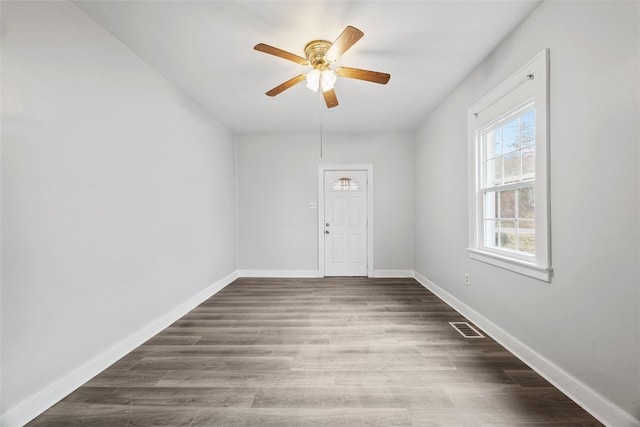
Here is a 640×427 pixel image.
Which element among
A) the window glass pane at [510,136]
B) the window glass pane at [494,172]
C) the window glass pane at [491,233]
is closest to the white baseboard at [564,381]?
the window glass pane at [491,233]

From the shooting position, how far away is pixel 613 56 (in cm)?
134

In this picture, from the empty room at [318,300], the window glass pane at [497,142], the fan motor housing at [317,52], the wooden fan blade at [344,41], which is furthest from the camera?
the window glass pane at [497,142]

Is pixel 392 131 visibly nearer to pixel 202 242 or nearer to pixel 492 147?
pixel 492 147

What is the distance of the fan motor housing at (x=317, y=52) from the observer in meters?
2.06

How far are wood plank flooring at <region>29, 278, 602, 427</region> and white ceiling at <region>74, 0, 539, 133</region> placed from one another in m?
2.56

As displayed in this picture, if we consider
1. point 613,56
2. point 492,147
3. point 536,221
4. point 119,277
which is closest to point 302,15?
point 613,56

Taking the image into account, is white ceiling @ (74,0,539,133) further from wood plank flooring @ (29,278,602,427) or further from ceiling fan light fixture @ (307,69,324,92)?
wood plank flooring @ (29,278,602,427)

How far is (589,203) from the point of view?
1.46 metres

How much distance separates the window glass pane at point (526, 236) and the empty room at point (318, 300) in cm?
3

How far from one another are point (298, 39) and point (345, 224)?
10.3 ft

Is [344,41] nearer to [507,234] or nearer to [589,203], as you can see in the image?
[589,203]

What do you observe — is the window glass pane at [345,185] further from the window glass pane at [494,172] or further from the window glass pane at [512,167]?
the window glass pane at [512,167]

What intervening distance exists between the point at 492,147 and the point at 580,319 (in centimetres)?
160

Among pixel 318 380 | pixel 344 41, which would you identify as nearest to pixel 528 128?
pixel 344 41
